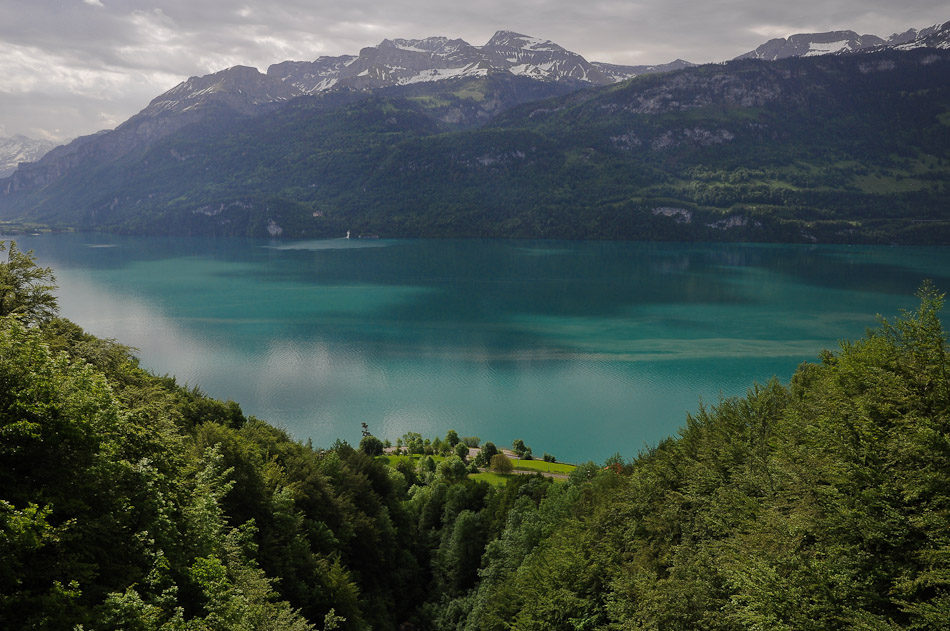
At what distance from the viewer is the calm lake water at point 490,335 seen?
60.1 m

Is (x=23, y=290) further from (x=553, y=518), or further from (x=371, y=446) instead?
(x=371, y=446)

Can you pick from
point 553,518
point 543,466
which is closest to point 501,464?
point 543,466

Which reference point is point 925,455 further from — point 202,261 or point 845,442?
point 202,261

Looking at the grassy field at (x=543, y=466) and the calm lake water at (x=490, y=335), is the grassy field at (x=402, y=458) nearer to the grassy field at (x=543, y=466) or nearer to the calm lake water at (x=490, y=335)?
the calm lake water at (x=490, y=335)

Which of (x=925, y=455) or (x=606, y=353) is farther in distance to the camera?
(x=606, y=353)

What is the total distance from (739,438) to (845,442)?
24.5 ft

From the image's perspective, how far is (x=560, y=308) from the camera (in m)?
109

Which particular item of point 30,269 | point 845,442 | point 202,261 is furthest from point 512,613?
point 202,261

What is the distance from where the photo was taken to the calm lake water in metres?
60.1

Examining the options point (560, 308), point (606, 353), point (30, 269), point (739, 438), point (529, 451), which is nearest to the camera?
point (739, 438)

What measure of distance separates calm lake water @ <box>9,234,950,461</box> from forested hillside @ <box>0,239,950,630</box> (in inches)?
1042

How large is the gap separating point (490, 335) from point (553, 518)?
60.2m

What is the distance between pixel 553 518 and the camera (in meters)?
28.7

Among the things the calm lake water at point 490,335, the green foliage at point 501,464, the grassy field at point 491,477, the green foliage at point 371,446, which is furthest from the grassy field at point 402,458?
the calm lake water at point 490,335
